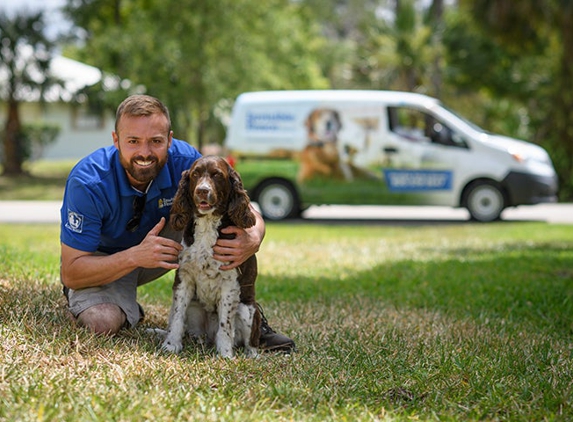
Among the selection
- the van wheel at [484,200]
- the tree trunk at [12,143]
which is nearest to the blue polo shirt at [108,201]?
the van wheel at [484,200]

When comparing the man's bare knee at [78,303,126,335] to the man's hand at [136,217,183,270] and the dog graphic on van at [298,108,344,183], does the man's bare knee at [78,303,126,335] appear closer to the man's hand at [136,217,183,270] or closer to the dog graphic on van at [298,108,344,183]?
the man's hand at [136,217,183,270]

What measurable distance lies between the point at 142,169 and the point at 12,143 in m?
24.3

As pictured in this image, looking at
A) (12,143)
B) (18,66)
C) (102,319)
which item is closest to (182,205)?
(102,319)

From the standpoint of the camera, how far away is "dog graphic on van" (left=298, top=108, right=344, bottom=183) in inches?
616

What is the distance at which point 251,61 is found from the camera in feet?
84.8

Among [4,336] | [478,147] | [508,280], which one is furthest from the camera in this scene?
[478,147]

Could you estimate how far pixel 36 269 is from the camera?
285 inches

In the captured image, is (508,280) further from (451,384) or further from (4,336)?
(4,336)

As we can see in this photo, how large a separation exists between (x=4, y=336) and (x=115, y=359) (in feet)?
2.30

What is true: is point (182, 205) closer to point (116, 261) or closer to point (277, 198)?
point (116, 261)

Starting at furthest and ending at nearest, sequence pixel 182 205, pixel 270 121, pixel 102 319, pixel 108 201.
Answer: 1. pixel 270 121
2. pixel 102 319
3. pixel 108 201
4. pixel 182 205

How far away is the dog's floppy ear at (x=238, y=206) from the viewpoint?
184 inches

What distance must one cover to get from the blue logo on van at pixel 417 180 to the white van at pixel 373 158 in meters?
0.02

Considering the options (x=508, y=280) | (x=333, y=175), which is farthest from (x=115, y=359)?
(x=333, y=175)
